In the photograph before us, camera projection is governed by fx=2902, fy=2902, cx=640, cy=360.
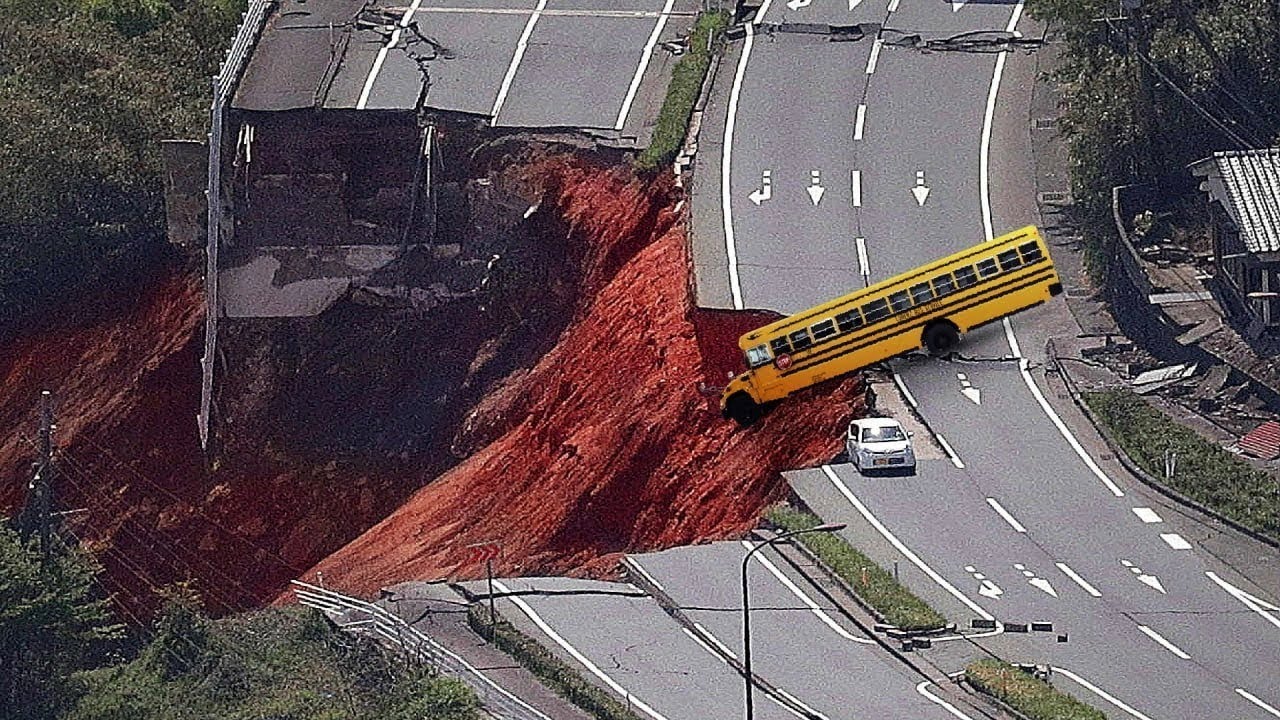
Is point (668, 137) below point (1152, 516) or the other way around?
the other way around

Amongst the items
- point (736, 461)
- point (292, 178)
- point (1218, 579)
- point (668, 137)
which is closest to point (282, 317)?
point (292, 178)

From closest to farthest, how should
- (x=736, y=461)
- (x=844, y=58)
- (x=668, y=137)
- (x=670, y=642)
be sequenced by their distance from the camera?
(x=670, y=642) → (x=736, y=461) → (x=668, y=137) → (x=844, y=58)

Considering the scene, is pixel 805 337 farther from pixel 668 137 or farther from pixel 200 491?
pixel 200 491

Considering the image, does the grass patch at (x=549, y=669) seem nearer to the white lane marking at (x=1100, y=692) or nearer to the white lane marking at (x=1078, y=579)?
the white lane marking at (x=1100, y=692)

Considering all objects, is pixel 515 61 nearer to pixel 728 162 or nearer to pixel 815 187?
pixel 728 162

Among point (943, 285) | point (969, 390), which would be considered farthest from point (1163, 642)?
point (969, 390)

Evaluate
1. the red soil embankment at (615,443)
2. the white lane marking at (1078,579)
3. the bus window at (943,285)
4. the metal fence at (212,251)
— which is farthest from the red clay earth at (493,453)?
the white lane marking at (1078,579)

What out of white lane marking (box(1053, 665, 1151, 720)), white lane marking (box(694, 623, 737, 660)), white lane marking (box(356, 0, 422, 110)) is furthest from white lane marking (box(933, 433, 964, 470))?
white lane marking (box(356, 0, 422, 110))
